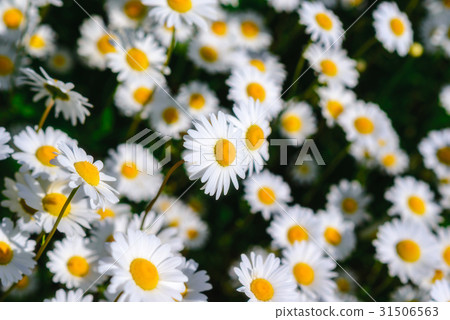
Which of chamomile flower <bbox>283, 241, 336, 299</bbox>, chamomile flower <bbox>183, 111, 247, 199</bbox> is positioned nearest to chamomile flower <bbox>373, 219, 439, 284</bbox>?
chamomile flower <bbox>283, 241, 336, 299</bbox>

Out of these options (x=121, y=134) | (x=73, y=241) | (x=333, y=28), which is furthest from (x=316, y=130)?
(x=73, y=241)

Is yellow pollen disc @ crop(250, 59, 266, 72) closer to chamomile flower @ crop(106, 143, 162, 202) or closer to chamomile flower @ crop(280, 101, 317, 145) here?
chamomile flower @ crop(280, 101, 317, 145)

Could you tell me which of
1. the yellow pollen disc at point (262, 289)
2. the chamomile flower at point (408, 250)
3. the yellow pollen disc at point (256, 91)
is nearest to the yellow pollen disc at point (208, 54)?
the yellow pollen disc at point (256, 91)

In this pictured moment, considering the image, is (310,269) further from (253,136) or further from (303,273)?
(253,136)

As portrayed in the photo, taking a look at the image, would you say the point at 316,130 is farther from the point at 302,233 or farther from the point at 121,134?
the point at 121,134

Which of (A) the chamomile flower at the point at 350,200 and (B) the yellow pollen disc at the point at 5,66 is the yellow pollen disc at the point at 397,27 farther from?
(B) the yellow pollen disc at the point at 5,66

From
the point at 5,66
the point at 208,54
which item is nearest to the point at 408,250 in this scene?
the point at 208,54
